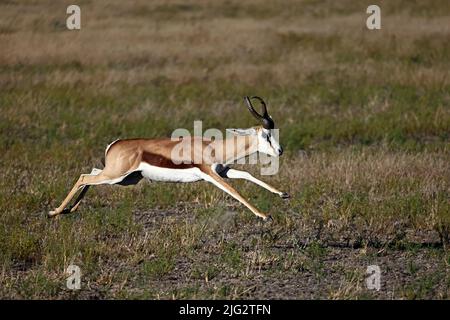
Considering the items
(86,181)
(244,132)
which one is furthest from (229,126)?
(244,132)

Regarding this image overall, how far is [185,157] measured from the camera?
8617mm

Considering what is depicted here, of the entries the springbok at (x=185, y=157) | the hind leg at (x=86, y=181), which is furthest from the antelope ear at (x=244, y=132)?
the hind leg at (x=86, y=181)

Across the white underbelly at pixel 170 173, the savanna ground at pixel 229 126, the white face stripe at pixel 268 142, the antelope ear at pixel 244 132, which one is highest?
the antelope ear at pixel 244 132

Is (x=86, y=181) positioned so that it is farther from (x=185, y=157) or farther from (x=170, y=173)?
(x=185, y=157)

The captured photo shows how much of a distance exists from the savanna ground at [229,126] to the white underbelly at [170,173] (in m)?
0.58

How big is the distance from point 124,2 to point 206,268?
19.7 meters

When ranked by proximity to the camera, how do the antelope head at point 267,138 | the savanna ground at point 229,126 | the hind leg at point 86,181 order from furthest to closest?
1. the hind leg at point 86,181
2. the antelope head at point 267,138
3. the savanna ground at point 229,126

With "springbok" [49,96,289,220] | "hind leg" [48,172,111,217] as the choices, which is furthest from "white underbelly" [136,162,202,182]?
"hind leg" [48,172,111,217]

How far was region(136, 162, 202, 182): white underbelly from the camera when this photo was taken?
858cm

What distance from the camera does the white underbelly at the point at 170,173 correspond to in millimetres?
8578

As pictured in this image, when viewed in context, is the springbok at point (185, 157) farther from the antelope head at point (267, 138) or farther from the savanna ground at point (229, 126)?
the savanna ground at point (229, 126)

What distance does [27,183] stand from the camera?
11.3m

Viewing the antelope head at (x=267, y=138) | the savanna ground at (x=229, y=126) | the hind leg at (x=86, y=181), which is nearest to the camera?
the savanna ground at (x=229, y=126)
